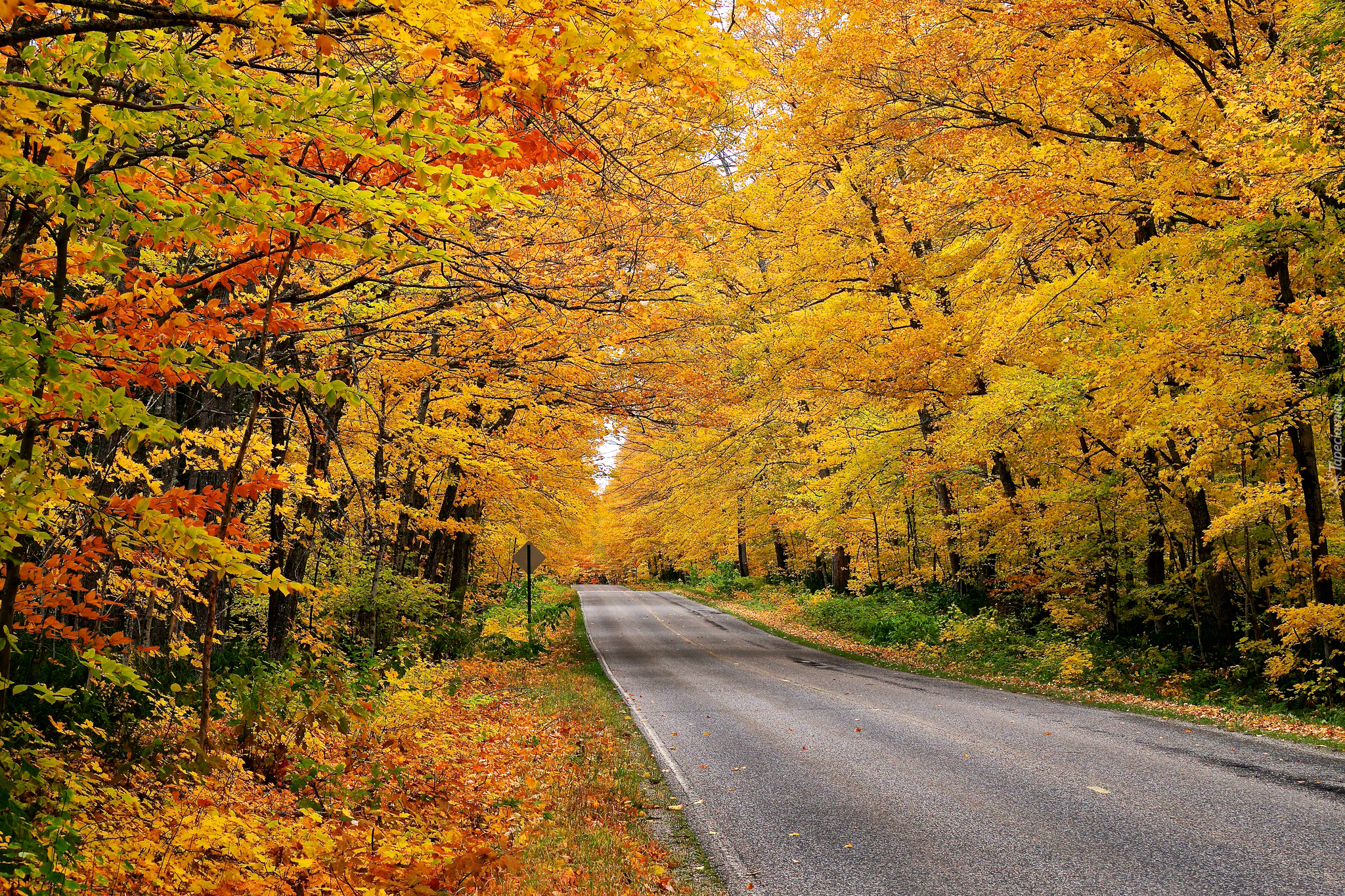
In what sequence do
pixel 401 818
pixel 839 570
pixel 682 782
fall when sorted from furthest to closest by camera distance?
1. pixel 839 570
2. pixel 682 782
3. pixel 401 818

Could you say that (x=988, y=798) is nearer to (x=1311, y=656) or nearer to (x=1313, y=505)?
(x=1313, y=505)

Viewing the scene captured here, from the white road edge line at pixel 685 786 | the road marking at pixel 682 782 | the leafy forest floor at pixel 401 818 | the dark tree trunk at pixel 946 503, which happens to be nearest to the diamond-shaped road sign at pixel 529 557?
the white road edge line at pixel 685 786

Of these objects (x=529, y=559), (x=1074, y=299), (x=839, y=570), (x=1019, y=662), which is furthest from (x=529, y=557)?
(x=1074, y=299)

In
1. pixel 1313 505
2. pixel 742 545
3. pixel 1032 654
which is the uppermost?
pixel 1313 505

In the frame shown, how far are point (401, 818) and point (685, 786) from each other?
3.20 metres

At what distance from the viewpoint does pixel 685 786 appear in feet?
25.9

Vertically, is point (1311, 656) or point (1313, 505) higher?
point (1313, 505)

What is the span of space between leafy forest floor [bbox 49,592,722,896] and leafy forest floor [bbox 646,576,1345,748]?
7.79 meters

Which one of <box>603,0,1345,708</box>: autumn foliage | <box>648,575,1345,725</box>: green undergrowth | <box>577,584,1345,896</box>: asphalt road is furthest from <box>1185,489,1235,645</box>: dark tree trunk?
<box>577,584,1345,896</box>: asphalt road

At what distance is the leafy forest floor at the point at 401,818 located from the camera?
13.7 feet

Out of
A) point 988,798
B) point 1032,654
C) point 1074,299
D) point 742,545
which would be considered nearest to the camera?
point 988,798

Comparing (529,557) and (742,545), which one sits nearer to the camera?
(529,557)

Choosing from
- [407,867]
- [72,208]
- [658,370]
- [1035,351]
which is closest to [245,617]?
[658,370]

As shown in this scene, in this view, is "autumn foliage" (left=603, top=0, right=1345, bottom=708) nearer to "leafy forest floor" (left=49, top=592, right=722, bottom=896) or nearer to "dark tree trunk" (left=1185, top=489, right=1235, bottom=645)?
"dark tree trunk" (left=1185, top=489, right=1235, bottom=645)
